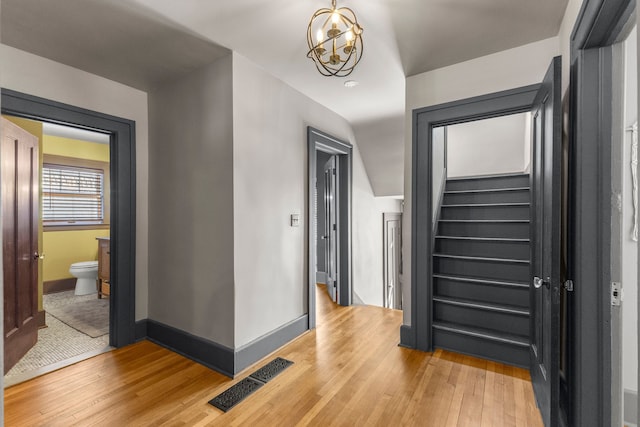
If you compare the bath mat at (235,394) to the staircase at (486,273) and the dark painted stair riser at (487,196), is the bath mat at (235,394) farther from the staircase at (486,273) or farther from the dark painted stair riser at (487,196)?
the dark painted stair riser at (487,196)

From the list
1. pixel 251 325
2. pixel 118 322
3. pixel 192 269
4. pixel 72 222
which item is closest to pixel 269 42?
pixel 192 269

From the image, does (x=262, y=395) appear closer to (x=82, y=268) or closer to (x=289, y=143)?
(x=289, y=143)

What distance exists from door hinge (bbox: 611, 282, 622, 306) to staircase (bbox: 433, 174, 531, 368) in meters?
1.23

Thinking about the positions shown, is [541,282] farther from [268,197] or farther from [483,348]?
[268,197]

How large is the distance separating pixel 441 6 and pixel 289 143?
1.69 meters

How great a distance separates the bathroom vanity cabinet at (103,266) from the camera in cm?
455

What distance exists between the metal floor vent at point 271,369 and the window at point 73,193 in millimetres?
4585

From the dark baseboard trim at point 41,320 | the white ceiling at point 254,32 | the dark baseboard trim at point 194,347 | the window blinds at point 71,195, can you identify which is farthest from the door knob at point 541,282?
the window blinds at point 71,195

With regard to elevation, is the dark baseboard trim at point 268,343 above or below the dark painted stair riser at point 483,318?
below

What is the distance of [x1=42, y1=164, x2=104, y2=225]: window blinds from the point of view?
16.4 feet

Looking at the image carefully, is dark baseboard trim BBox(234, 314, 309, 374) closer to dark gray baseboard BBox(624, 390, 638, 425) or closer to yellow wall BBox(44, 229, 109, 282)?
dark gray baseboard BBox(624, 390, 638, 425)

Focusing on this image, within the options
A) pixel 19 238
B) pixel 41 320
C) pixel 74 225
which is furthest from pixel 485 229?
pixel 74 225

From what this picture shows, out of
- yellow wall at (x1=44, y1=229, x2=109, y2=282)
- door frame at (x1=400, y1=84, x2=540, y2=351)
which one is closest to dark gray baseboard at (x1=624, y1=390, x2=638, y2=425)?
door frame at (x1=400, y1=84, x2=540, y2=351)

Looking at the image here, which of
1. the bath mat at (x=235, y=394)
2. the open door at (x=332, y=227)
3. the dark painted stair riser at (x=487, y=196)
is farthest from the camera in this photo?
the open door at (x=332, y=227)
